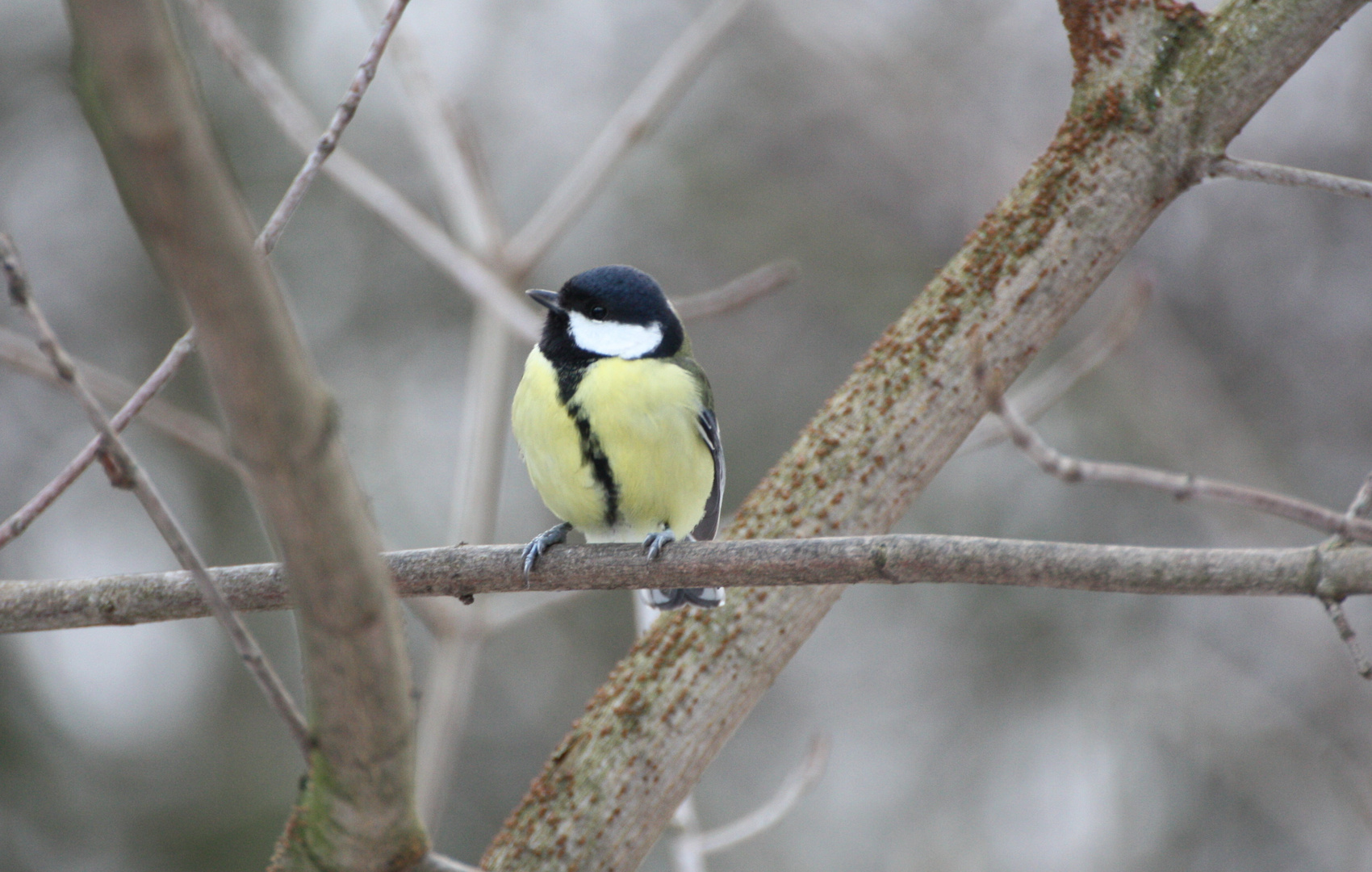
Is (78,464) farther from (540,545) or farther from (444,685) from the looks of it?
(444,685)

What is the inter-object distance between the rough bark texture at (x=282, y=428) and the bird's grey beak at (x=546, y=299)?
5.74 feet

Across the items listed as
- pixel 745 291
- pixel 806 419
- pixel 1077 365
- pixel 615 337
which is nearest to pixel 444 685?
pixel 615 337

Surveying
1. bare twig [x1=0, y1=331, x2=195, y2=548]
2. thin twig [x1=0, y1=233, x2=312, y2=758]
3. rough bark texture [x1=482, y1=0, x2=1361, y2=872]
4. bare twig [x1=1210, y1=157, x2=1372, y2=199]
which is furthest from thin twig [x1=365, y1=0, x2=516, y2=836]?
bare twig [x1=1210, y1=157, x2=1372, y2=199]

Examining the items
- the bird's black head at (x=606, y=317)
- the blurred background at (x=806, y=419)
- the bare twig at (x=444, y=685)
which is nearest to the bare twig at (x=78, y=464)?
the bird's black head at (x=606, y=317)

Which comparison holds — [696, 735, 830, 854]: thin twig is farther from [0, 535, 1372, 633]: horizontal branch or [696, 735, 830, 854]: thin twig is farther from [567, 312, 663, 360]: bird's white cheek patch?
[567, 312, 663, 360]: bird's white cheek patch

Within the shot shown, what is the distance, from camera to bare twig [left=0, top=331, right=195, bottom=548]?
1.74m

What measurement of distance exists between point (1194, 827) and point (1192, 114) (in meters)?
4.64

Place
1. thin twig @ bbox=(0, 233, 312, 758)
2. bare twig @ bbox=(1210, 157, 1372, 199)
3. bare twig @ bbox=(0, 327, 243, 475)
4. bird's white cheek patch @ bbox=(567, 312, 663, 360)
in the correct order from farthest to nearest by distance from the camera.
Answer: bird's white cheek patch @ bbox=(567, 312, 663, 360)
bare twig @ bbox=(0, 327, 243, 475)
bare twig @ bbox=(1210, 157, 1372, 199)
thin twig @ bbox=(0, 233, 312, 758)

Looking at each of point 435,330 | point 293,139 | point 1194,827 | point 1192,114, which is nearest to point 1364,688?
point 1194,827

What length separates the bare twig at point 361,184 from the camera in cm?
310

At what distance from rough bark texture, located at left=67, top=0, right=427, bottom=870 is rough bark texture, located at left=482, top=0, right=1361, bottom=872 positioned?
0.99 metres

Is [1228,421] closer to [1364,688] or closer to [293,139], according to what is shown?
[1364,688]

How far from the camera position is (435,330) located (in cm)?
731

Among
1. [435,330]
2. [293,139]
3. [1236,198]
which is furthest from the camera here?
[435,330]
